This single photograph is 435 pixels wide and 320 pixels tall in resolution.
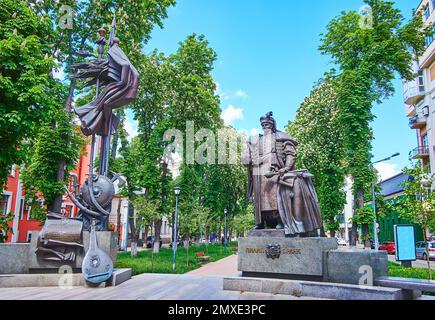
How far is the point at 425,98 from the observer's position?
33938 millimetres

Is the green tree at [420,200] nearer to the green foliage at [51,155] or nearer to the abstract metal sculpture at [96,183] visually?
the abstract metal sculpture at [96,183]

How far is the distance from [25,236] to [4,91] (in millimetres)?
21769

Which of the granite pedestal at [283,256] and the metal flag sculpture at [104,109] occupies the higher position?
the metal flag sculpture at [104,109]

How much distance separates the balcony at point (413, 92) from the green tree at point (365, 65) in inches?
418

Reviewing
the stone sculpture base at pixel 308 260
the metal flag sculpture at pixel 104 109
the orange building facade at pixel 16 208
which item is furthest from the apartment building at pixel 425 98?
the orange building facade at pixel 16 208

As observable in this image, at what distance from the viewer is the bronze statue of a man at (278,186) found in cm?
811

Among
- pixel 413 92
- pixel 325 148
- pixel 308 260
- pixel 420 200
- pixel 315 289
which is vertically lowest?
pixel 315 289

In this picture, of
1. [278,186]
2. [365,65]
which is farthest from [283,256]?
[365,65]

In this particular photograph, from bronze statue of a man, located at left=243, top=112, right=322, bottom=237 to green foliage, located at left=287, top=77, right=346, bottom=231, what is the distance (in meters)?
18.7

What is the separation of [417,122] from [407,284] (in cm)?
3440

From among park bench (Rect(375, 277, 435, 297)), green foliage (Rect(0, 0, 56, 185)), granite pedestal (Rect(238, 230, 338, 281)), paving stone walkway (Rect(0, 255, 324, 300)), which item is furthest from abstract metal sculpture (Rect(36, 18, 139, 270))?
park bench (Rect(375, 277, 435, 297))

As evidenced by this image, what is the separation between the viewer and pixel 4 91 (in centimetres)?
1163

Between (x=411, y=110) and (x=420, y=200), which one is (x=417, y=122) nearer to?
(x=411, y=110)
